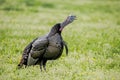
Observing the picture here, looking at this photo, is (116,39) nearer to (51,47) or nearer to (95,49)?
(95,49)

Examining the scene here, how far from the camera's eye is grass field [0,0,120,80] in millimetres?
11617

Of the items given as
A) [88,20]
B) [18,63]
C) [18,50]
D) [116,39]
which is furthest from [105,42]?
[88,20]

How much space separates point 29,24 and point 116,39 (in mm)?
6233

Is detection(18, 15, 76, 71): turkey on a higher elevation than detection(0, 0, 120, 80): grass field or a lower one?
higher

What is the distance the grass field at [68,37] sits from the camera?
11.6m

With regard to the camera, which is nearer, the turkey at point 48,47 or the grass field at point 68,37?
the turkey at point 48,47

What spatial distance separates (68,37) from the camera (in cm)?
1780

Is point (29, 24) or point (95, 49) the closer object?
point (95, 49)

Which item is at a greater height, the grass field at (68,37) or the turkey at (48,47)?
the turkey at (48,47)

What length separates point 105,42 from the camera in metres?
16.4

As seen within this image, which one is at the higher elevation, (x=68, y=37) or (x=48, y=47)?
(x=48, y=47)

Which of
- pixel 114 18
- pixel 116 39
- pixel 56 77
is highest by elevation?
pixel 56 77

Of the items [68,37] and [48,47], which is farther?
[68,37]

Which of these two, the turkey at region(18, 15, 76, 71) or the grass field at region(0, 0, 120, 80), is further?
the grass field at region(0, 0, 120, 80)
